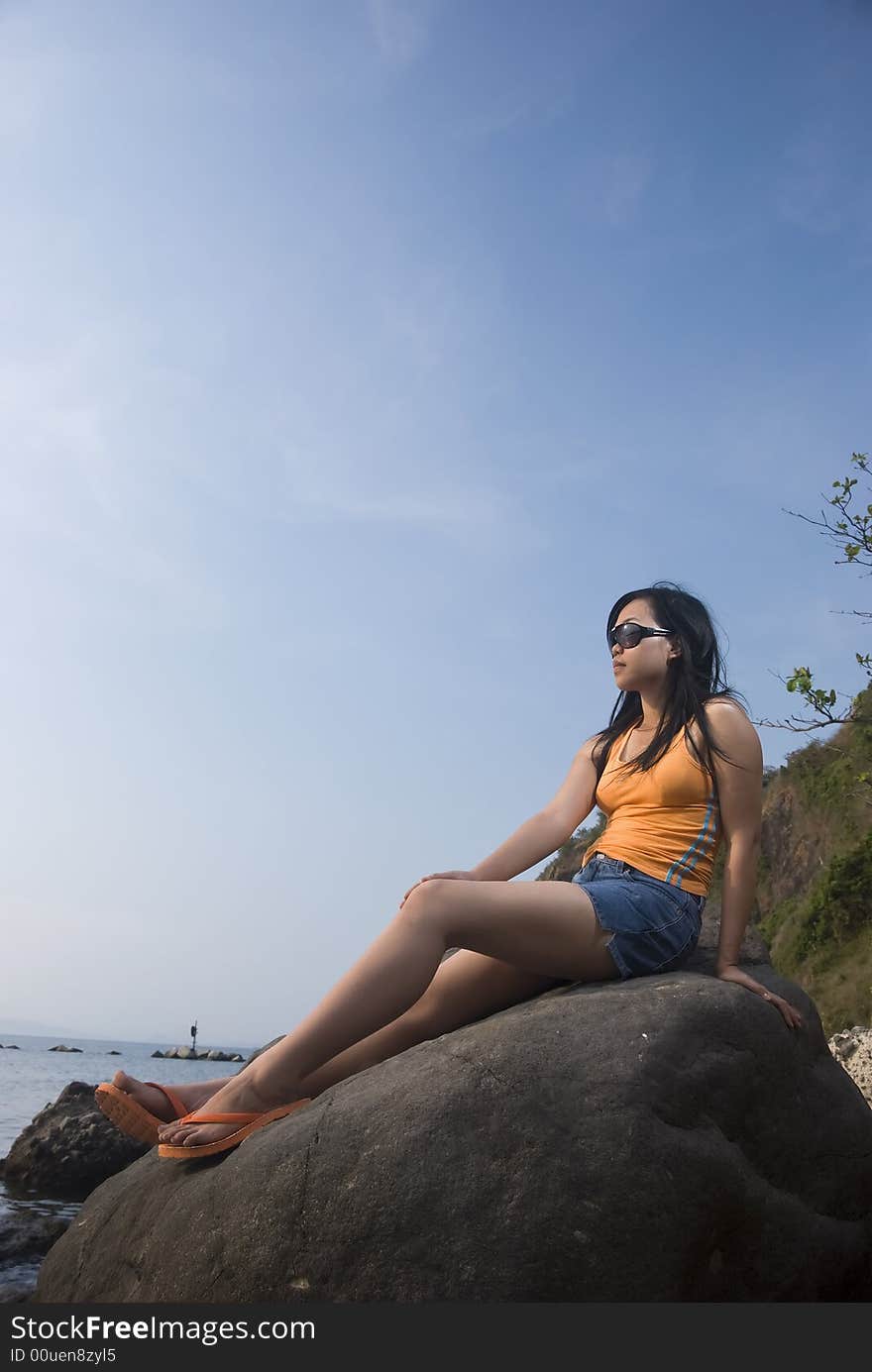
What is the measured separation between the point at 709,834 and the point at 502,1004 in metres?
1.14

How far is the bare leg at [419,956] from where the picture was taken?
3834mm

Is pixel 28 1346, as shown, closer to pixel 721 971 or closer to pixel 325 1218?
pixel 325 1218

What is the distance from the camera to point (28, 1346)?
3365 millimetres

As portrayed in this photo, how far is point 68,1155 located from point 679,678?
7413 millimetres

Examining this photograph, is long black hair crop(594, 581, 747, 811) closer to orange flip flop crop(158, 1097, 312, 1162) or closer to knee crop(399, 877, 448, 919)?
knee crop(399, 877, 448, 919)

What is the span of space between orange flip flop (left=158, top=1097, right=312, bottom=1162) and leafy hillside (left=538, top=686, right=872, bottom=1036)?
8592 millimetres

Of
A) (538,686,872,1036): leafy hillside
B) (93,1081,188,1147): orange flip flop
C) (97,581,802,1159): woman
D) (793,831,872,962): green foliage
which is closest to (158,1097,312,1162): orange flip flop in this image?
(97,581,802,1159): woman

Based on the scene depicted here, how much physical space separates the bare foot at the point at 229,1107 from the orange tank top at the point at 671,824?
167 cm

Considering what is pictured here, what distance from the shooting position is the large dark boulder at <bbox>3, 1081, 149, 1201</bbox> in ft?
29.3

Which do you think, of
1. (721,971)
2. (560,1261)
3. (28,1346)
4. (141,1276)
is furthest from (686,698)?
(28,1346)

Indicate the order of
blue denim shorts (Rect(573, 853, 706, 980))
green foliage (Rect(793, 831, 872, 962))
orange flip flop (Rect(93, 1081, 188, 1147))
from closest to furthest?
blue denim shorts (Rect(573, 853, 706, 980)), orange flip flop (Rect(93, 1081, 188, 1147)), green foliage (Rect(793, 831, 872, 962))

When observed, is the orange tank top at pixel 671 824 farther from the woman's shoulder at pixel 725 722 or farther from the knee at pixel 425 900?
the knee at pixel 425 900

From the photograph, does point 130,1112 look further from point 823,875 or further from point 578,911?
point 823,875

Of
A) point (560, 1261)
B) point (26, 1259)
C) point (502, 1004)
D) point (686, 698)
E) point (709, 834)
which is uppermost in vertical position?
point (686, 698)
